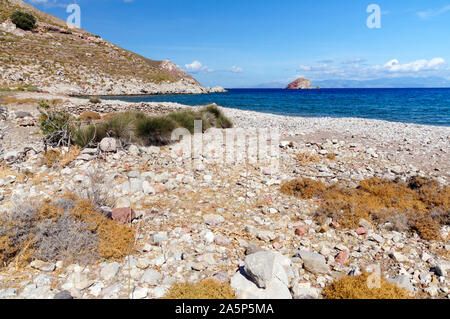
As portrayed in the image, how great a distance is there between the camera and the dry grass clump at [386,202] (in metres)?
4.32

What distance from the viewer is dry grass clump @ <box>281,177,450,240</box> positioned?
14.2ft

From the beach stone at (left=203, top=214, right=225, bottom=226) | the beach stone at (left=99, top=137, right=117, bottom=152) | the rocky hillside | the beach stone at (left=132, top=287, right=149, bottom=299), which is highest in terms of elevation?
the rocky hillside

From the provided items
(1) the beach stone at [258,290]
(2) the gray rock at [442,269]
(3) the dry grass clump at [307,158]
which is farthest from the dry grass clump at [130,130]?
(2) the gray rock at [442,269]

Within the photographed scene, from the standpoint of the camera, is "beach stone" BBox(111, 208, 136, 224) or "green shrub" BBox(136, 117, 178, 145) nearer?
"beach stone" BBox(111, 208, 136, 224)

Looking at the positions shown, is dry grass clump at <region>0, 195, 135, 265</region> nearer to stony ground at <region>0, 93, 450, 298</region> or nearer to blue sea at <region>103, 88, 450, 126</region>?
stony ground at <region>0, 93, 450, 298</region>

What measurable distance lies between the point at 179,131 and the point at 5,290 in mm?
7810

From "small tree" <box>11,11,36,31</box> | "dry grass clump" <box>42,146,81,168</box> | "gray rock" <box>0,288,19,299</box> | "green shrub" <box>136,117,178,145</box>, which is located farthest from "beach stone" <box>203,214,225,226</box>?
"small tree" <box>11,11,36,31</box>

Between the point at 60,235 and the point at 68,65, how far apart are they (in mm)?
54979

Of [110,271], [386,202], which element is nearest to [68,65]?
[110,271]

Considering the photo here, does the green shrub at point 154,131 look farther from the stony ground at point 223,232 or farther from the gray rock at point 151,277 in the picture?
the gray rock at point 151,277

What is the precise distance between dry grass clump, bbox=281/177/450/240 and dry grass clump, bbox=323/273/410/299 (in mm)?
1510
